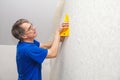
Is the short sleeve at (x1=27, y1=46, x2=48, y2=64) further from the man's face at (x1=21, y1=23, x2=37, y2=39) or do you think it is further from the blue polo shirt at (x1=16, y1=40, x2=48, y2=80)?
the man's face at (x1=21, y1=23, x2=37, y2=39)

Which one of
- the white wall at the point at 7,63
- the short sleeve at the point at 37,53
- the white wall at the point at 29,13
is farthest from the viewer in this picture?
the white wall at the point at 7,63

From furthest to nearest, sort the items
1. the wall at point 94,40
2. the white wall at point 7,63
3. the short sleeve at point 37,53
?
the white wall at point 7,63 → the short sleeve at point 37,53 → the wall at point 94,40

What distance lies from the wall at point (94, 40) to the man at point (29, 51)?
145 mm

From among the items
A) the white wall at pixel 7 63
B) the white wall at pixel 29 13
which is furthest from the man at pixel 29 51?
the white wall at pixel 7 63

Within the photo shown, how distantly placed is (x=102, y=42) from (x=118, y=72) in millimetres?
164

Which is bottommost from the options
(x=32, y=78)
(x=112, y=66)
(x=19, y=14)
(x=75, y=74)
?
→ (x=32, y=78)

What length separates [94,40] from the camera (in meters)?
1.13

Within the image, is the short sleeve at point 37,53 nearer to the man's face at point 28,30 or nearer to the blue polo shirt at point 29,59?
the blue polo shirt at point 29,59

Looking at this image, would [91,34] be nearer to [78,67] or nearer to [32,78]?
[78,67]

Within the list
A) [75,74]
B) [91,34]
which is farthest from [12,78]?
[91,34]

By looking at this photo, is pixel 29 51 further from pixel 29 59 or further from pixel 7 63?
pixel 7 63

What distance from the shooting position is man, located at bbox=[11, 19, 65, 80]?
1.48 m

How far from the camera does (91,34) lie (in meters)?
1.15

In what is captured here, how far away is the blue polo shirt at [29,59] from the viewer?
4.83ft
